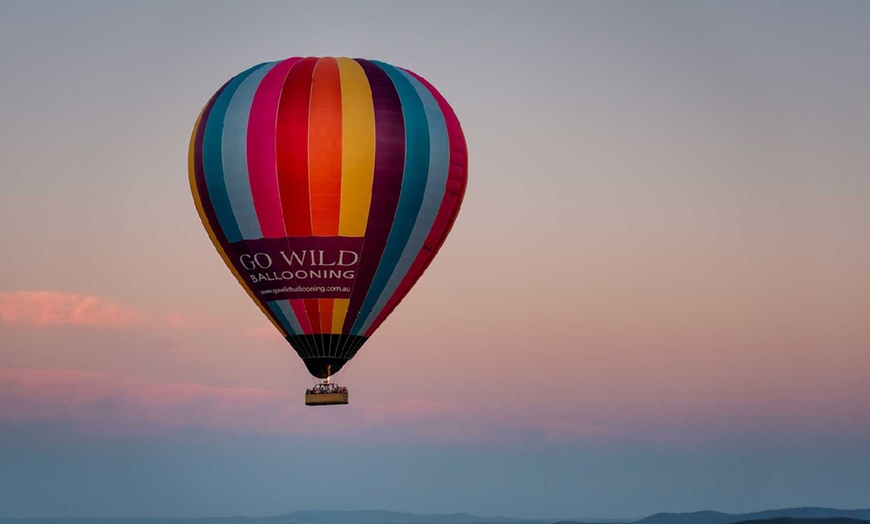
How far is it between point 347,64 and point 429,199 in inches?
249

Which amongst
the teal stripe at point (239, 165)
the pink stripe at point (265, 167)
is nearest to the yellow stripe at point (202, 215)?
the teal stripe at point (239, 165)

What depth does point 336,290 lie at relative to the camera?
5244 cm

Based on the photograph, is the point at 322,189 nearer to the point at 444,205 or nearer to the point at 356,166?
the point at 356,166

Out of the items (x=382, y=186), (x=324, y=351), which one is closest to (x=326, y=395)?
(x=324, y=351)

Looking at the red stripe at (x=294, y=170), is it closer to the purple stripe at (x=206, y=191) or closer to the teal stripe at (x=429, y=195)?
the purple stripe at (x=206, y=191)

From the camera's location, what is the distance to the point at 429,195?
53.6m

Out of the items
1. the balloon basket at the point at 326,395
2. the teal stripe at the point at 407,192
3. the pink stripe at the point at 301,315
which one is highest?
the teal stripe at the point at 407,192

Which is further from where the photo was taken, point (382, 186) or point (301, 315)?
point (301, 315)

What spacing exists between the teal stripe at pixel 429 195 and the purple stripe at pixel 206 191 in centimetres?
465

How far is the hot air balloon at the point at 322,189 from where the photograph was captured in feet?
171

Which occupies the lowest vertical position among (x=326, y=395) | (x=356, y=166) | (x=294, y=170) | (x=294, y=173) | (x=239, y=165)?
(x=326, y=395)

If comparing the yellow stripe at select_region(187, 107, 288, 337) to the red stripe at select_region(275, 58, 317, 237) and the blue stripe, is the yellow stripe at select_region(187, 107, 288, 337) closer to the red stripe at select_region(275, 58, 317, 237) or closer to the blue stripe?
the blue stripe

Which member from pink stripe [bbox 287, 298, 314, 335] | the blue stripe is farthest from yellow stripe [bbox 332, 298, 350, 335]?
the blue stripe

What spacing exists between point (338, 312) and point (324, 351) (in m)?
1.59
